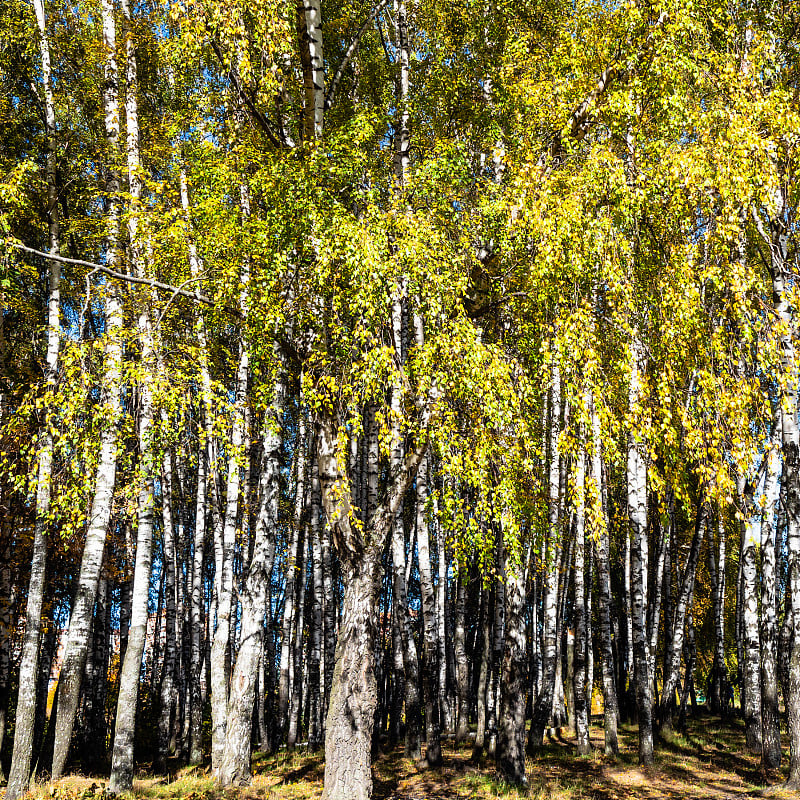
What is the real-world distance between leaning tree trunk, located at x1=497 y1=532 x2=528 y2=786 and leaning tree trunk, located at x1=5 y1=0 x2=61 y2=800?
309 inches

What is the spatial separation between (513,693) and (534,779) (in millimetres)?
2218

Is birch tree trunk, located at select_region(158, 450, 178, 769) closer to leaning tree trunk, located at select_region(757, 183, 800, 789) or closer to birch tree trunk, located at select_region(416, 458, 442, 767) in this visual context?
birch tree trunk, located at select_region(416, 458, 442, 767)

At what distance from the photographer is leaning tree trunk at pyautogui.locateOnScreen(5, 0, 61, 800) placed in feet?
32.7

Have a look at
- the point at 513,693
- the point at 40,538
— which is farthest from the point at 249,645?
the point at 513,693

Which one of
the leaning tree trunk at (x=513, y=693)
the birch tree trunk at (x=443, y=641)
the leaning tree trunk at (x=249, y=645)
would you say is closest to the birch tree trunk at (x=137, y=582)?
the leaning tree trunk at (x=249, y=645)

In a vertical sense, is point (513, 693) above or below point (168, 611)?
below

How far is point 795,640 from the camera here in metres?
10.6

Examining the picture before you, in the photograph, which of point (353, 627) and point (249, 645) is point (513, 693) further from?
point (249, 645)

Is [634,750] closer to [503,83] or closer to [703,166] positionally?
[703,166]

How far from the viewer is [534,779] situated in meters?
11.8

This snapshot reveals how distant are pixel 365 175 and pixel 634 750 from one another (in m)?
15.5

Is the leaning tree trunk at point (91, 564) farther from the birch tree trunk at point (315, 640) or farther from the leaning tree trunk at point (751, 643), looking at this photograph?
the leaning tree trunk at point (751, 643)

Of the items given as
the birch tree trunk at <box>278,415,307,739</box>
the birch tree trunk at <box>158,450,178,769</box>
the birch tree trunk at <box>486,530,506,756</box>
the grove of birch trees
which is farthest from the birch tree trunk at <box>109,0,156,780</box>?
the birch tree trunk at <box>486,530,506,756</box>

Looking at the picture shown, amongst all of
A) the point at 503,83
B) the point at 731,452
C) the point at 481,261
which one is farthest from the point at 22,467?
the point at 731,452
